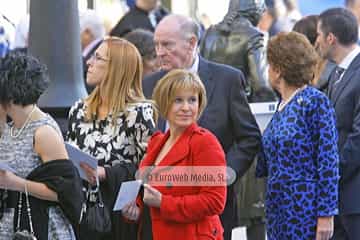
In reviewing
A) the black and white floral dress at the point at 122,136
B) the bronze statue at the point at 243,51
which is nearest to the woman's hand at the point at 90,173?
the black and white floral dress at the point at 122,136

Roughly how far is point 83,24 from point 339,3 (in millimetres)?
3356

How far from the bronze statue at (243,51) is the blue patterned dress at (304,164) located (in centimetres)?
276

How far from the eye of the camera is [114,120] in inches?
252

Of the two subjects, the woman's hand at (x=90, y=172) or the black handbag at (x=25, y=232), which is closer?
the black handbag at (x=25, y=232)

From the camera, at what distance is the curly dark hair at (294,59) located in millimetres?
6301

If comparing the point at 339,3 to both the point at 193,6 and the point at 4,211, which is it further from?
the point at 4,211

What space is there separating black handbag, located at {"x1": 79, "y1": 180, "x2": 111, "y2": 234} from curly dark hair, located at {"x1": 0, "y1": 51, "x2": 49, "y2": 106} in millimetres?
663

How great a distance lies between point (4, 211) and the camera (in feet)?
18.5

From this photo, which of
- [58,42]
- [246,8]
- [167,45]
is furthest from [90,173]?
[246,8]

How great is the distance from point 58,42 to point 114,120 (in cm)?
220

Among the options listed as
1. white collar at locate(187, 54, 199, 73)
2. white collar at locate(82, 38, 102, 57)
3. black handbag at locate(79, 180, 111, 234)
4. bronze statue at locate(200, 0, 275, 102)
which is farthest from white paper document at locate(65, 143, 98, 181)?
white collar at locate(82, 38, 102, 57)

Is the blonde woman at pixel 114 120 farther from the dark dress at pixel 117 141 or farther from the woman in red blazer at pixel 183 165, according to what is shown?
the woman in red blazer at pixel 183 165

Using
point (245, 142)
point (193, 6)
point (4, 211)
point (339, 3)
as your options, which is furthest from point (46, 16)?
point (193, 6)

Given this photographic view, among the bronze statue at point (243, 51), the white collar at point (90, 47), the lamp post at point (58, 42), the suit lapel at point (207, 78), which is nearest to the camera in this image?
the suit lapel at point (207, 78)
